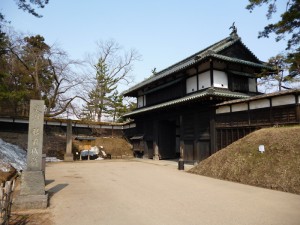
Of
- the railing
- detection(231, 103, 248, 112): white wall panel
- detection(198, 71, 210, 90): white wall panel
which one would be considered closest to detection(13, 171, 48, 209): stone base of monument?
the railing

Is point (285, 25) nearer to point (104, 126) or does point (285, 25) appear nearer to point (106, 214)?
→ point (106, 214)

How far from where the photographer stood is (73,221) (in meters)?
5.44

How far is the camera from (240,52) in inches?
758

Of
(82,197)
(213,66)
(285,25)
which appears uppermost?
(285,25)

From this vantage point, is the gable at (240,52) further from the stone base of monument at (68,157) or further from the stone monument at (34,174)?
the stone base of monument at (68,157)

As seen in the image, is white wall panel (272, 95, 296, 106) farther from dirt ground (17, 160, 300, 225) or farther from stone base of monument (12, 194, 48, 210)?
stone base of monument (12, 194, 48, 210)

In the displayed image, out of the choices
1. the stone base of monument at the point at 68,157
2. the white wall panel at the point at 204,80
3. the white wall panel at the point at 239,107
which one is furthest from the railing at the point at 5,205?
the stone base of monument at the point at 68,157

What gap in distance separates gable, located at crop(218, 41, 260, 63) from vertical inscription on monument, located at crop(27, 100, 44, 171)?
15180 mm

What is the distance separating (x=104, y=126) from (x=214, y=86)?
56.8 feet

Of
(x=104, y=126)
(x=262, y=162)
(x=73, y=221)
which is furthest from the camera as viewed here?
(x=104, y=126)

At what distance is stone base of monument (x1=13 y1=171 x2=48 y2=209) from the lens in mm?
6629

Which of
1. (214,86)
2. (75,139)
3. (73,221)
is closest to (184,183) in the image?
(73,221)

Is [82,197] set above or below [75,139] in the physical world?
below

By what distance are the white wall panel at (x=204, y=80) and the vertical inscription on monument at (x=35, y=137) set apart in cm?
1216
